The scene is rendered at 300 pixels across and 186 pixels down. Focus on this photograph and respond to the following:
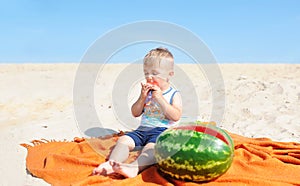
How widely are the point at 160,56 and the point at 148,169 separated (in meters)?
1.36

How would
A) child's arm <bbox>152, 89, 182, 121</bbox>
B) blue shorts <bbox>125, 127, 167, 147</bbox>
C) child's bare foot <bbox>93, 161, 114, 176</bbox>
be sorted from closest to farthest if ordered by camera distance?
child's bare foot <bbox>93, 161, 114, 176</bbox> → child's arm <bbox>152, 89, 182, 121</bbox> → blue shorts <bbox>125, 127, 167, 147</bbox>

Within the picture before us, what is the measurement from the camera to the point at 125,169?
383 cm

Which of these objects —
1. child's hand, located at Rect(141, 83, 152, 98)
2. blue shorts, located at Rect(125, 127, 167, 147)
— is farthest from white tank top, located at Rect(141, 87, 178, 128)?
child's hand, located at Rect(141, 83, 152, 98)

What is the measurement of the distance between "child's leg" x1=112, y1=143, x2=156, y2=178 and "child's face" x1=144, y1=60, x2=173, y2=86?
2.70 feet

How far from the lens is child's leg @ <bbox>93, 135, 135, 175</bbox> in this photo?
3.94 m

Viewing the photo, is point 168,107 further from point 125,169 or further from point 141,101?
point 125,169

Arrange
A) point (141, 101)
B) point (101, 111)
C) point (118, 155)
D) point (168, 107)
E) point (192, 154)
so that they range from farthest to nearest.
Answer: point (101, 111)
point (141, 101)
point (168, 107)
point (118, 155)
point (192, 154)

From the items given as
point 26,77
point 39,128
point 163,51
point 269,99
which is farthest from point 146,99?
point 26,77

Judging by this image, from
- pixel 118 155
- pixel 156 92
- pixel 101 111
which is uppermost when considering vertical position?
pixel 156 92

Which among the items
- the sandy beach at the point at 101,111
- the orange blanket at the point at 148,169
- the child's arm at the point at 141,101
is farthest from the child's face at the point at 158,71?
the sandy beach at the point at 101,111

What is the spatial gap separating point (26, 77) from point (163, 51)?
39.0 ft

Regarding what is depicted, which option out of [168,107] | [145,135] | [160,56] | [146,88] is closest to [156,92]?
[146,88]

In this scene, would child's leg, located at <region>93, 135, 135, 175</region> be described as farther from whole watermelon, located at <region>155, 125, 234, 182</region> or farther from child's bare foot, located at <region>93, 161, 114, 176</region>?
whole watermelon, located at <region>155, 125, 234, 182</region>

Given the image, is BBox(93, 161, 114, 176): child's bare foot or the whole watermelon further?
BBox(93, 161, 114, 176): child's bare foot
